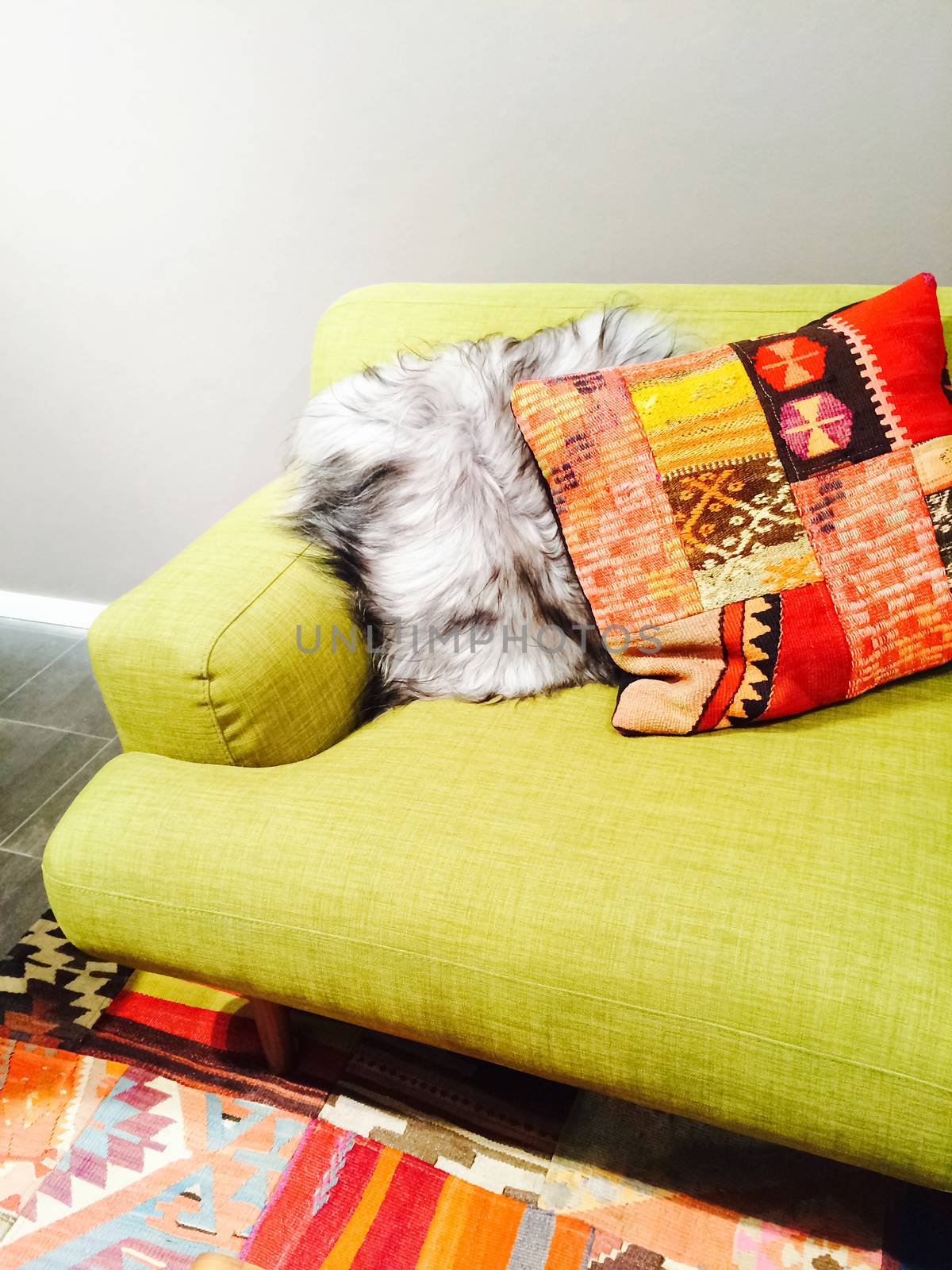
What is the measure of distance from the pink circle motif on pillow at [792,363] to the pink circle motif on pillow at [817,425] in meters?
0.03

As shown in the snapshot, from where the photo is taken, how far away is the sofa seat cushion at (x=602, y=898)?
829mm

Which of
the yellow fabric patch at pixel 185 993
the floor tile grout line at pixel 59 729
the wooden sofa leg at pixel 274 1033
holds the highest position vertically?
the floor tile grout line at pixel 59 729

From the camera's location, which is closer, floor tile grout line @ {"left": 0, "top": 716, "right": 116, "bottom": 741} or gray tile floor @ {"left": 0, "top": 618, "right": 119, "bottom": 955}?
gray tile floor @ {"left": 0, "top": 618, "right": 119, "bottom": 955}

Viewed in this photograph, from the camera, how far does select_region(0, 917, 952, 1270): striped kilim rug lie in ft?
3.48

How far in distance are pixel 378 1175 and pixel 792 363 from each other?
1119 mm

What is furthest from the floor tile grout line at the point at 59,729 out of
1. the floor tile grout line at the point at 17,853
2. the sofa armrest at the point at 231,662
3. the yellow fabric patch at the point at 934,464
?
the yellow fabric patch at the point at 934,464

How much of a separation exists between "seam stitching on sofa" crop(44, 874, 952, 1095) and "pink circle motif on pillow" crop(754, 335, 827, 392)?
73 cm

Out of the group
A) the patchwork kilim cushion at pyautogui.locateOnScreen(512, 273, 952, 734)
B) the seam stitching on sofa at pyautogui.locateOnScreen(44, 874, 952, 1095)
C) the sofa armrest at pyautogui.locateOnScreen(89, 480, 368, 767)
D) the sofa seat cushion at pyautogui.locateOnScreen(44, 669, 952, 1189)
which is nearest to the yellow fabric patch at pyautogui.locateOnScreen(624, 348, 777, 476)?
the patchwork kilim cushion at pyautogui.locateOnScreen(512, 273, 952, 734)

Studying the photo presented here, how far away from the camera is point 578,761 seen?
3.59 ft

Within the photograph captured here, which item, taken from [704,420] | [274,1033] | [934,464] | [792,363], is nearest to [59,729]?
[274,1033]

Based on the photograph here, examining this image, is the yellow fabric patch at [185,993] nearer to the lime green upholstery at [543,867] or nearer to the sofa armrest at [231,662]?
the lime green upholstery at [543,867]

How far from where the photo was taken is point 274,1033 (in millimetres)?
1237

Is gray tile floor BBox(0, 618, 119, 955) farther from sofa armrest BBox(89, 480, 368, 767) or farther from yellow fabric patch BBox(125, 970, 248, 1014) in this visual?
sofa armrest BBox(89, 480, 368, 767)

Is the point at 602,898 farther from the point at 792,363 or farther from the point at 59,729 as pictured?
the point at 59,729
